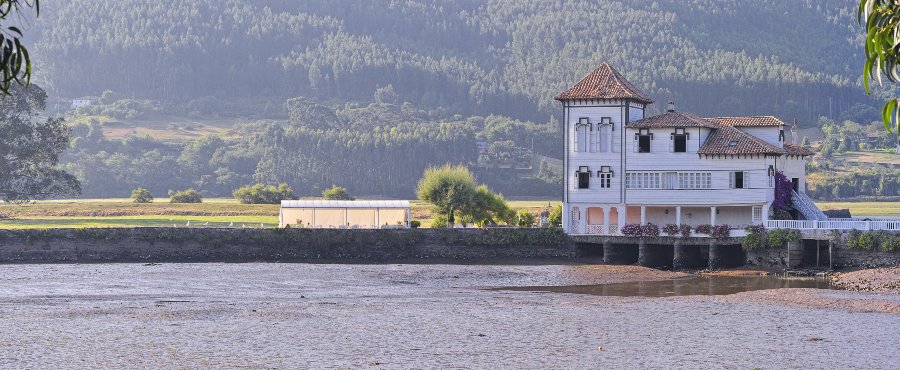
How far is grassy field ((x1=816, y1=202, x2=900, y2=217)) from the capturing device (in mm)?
115719

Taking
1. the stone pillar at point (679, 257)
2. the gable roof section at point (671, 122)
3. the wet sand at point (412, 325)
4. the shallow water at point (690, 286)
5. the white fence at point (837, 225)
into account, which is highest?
the gable roof section at point (671, 122)

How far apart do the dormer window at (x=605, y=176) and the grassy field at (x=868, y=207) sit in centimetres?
4981

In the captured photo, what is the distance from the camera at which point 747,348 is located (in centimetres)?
3522

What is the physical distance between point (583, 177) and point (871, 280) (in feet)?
62.3

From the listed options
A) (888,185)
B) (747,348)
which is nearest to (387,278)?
(747,348)

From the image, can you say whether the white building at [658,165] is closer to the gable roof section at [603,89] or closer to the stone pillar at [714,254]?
the gable roof section at [603,89]

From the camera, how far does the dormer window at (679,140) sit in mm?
68812

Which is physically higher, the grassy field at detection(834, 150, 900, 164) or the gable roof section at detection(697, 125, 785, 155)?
the grassy field at detection(834, 150, 900, 164)

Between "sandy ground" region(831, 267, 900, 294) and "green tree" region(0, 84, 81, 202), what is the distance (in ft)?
178

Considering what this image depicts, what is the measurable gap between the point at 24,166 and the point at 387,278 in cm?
4150

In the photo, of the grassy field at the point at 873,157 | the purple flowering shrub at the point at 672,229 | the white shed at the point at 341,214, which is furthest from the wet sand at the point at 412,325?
Result: the grassy field at the point at 873,157

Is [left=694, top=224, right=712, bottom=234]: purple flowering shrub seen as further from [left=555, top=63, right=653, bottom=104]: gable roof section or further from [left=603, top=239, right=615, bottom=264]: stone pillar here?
[left=555, top=63, right=653, bottom=104]: gable roof section

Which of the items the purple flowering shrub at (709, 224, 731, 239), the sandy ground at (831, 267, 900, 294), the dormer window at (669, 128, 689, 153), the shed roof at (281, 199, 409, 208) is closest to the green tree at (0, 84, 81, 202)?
the shed roof at (281, 199, 409, 208)

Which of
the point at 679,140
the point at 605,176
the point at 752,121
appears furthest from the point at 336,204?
the point at 752,121
